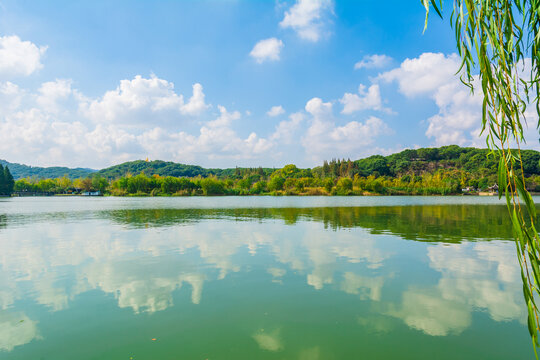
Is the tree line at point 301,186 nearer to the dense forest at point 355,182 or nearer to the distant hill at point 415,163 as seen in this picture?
the dense forest at point 355,182

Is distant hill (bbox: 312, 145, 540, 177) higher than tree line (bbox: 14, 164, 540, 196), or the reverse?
distant hill (bbox: 312, 145, 540, 177)

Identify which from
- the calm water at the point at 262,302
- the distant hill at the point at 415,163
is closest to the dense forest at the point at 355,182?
the distant hill at the point at 415,163

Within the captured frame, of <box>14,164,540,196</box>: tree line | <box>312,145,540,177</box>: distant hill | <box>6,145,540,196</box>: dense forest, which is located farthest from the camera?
<box>312,145,540,177</box>: distant hill

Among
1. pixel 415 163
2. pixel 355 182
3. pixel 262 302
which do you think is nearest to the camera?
pixel 262 302

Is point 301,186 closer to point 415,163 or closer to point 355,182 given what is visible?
point 355,182

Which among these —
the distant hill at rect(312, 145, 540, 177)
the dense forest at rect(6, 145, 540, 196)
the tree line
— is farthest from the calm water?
the distant hill at rect(312, 145, 540, 177)

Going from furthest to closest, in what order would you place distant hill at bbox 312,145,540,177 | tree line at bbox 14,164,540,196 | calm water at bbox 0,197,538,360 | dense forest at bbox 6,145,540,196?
distant hill at bbox 312,145,540,177
dense forest at bbox 6,145,540,196
tree line at bbox 14,164,540,196
calm water at bbox 0,197,538,360

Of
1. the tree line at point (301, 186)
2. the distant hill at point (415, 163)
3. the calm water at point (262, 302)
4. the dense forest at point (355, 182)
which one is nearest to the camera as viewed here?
the calm water at point (262, 302)

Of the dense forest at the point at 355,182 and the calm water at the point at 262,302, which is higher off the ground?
the dense forest at the point at 355,182

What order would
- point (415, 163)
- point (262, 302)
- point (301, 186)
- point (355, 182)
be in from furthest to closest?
point (415, 163), point (355, 182), point (301, 186), point (262, 302)

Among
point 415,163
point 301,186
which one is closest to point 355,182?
point 301,186

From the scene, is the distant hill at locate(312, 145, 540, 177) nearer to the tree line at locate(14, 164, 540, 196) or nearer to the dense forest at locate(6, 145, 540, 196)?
the dense forest at locate(6, 145, 540, 196)

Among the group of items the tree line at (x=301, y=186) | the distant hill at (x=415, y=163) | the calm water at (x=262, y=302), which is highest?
the distant hill at (x=415, y=163)

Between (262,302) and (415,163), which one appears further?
(415,163)
